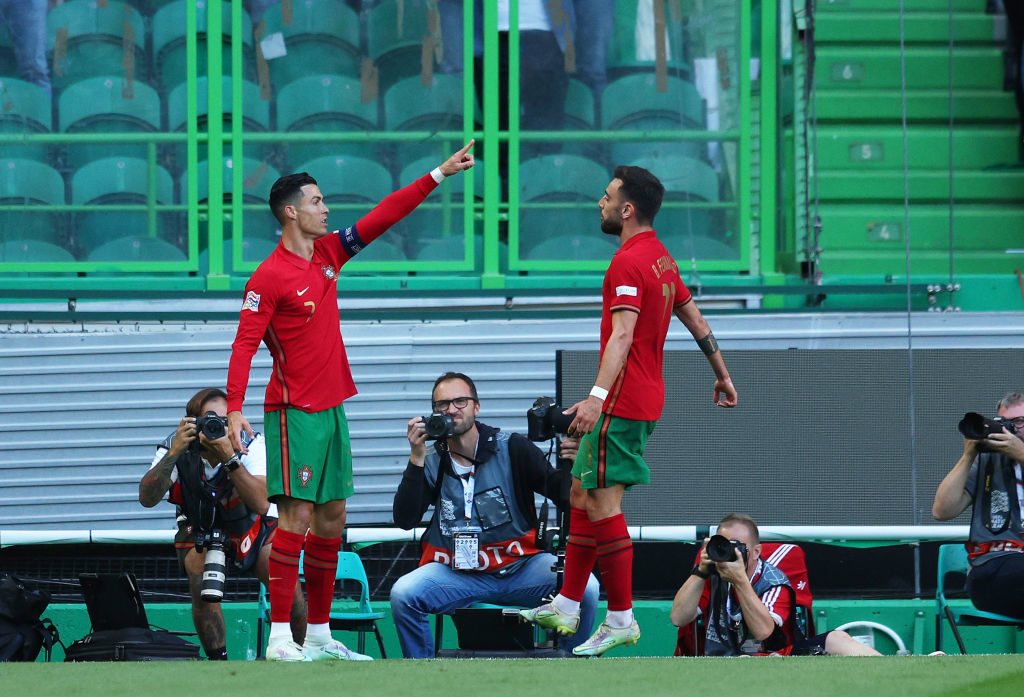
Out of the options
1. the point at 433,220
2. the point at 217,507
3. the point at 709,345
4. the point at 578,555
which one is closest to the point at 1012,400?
the point at 709,345

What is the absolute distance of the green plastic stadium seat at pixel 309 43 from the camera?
30.9 ft

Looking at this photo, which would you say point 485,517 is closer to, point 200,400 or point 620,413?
point 620,413

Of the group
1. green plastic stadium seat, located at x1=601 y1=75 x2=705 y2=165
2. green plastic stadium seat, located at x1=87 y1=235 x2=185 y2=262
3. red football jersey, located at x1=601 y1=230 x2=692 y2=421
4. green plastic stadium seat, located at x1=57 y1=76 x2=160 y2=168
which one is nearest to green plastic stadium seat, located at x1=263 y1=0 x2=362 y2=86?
green plastic stadium seat, located at x1=57 y1=76 x2=160 y2=168

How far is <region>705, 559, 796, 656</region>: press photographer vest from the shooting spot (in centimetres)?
625

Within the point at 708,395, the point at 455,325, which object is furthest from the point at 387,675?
the point at 455,325

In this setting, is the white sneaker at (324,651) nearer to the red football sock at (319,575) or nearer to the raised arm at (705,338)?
the red football sock at (319,575)

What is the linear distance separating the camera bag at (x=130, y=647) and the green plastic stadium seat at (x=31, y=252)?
3467mm

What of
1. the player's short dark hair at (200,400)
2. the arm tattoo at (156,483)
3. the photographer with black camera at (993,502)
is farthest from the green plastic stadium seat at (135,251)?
the photographer with black camera at (993,502)

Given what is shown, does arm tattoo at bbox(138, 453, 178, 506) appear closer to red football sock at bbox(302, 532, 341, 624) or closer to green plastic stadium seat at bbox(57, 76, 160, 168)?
red football sock at bbox(302, 532, 341, 624)

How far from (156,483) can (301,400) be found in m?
1.45

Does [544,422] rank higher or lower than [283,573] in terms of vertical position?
higher

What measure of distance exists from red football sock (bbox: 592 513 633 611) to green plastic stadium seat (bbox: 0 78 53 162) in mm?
5413

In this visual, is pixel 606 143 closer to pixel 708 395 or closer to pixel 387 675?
pixel 708 395

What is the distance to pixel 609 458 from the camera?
18.6ft
